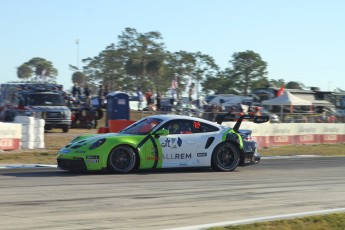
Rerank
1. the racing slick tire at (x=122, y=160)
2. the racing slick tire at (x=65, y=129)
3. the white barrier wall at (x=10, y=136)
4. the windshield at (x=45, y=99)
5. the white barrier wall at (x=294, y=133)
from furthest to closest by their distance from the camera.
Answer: the racing slick tire at (x=65, y=129)
the windshield at (x=45, y=99)
the white barrier wall at (x=294, y=133)
the white barrier wall at (x=10, y=136)
the racing slick tire at (x=122, y=160)

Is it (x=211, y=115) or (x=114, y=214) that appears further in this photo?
(x=211, y=115)

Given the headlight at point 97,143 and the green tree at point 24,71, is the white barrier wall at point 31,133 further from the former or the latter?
the green tree at point 24,71

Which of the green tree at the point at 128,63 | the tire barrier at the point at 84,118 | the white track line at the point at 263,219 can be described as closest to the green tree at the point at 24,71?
the green tree at the point at 128,63

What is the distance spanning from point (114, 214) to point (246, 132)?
7453mm

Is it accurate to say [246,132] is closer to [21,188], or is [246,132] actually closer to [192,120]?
[192,120]

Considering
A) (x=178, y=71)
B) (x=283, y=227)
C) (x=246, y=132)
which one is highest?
(x=178, y=71)

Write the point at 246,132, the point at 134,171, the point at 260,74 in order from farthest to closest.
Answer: the point at 260,74, the point at 246,132, the point at 134,171

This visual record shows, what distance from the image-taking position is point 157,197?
961 centimetres

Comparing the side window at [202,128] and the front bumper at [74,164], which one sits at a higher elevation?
the side window at [202,128]

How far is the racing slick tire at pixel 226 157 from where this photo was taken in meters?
14.1

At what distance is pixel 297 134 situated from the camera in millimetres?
26844

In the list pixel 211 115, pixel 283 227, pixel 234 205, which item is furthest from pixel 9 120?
pixel 283 227

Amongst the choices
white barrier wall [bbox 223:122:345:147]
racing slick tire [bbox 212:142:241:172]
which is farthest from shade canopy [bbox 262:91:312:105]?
racing slick tire [bbox 212:142:241:172]

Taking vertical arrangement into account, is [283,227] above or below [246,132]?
below
